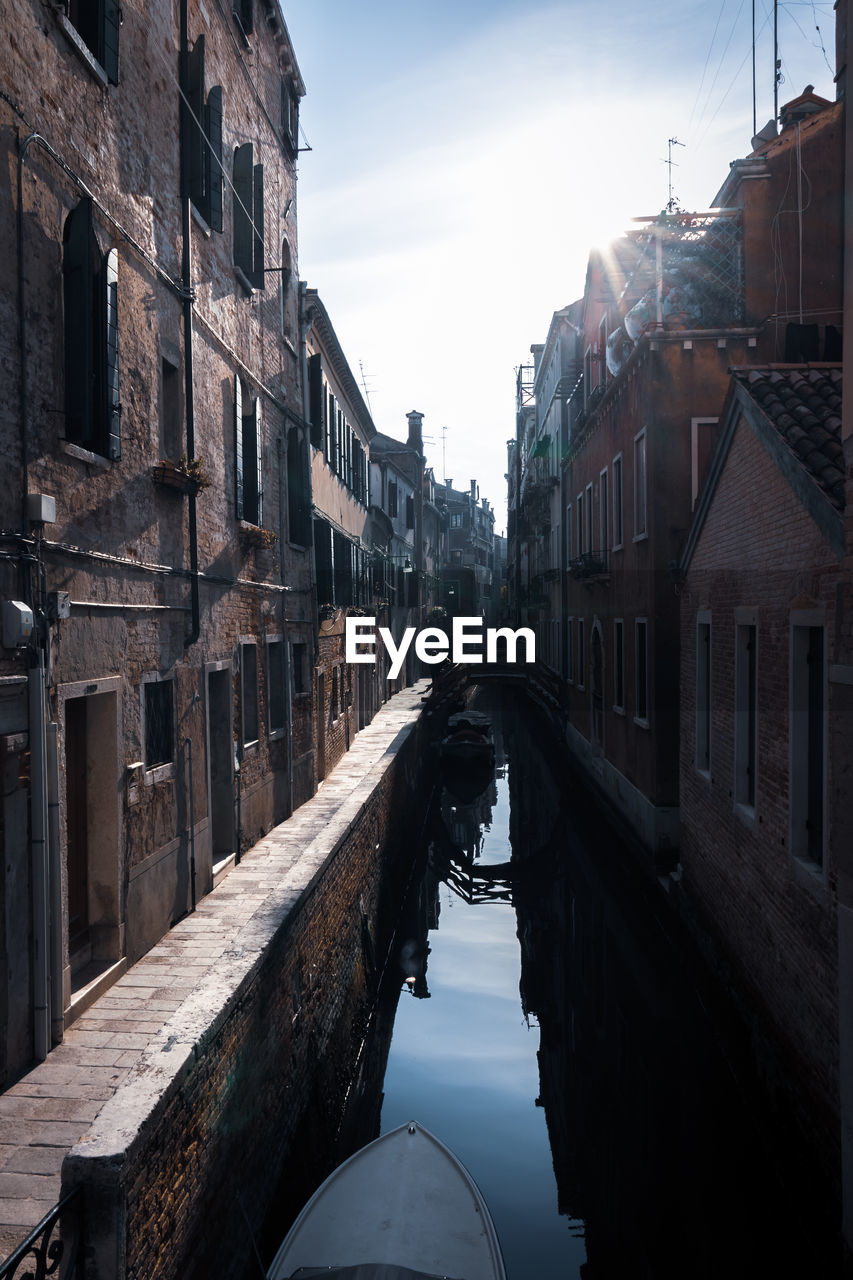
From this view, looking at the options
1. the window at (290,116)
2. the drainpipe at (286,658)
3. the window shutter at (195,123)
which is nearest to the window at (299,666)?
the drainpipe at (286,658)

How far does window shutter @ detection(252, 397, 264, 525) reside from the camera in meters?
11.2

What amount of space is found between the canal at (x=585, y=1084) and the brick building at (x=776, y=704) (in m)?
0.83

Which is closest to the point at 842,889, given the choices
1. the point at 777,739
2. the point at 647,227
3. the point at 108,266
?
the point at 777,739

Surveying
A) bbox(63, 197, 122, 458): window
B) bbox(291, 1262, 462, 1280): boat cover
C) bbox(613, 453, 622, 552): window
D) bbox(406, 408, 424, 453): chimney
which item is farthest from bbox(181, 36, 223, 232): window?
bbox(406, 408, 424, 453): chimney

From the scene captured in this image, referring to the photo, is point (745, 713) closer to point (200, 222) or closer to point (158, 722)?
point (158, 722)

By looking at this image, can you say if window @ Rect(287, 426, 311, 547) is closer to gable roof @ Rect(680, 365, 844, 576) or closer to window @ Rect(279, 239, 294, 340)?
window @ Rect(279, 239, 294, 340)

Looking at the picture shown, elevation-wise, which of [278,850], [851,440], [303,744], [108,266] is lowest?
[278,850]

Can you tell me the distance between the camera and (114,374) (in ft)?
21.9

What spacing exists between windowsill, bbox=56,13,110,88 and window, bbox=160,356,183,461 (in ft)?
7.35

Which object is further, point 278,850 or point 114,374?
point 278,850

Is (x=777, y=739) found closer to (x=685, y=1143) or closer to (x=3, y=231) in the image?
(x=685, y=1143)

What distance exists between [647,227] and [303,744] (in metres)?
9.57

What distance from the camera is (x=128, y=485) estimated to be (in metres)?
7.05

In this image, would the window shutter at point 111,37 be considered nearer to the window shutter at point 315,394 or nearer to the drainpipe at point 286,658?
the drainpipe at point 286,658
